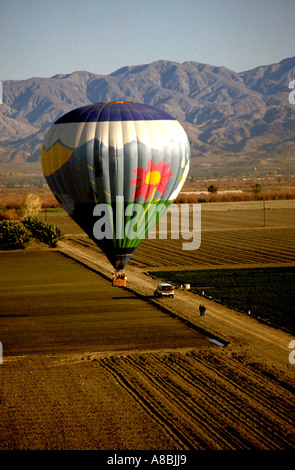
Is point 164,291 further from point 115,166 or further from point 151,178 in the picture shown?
point 115,166

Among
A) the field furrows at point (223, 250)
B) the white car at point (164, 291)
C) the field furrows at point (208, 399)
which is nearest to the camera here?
the field furrows at point (208, 399)

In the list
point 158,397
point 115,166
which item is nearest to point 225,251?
point 115,166

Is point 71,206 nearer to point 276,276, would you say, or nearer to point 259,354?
point 259,354

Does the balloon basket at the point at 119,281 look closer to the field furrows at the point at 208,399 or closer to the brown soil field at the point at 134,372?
the brown soil field at the point at 134,372

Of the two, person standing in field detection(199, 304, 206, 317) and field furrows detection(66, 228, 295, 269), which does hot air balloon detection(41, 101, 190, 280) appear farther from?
field furrows detection(66, 228, 295, 269)

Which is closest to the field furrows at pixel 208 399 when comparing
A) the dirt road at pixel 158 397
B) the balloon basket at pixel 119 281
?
the dirt road at pixel 158 397

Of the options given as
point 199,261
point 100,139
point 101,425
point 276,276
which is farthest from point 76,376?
point 199,261

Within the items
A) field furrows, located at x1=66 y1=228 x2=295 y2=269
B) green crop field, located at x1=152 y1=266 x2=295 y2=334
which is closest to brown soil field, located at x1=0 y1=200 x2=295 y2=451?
green crop field, located at x1=152 y1=266 x2=295 y2=334
